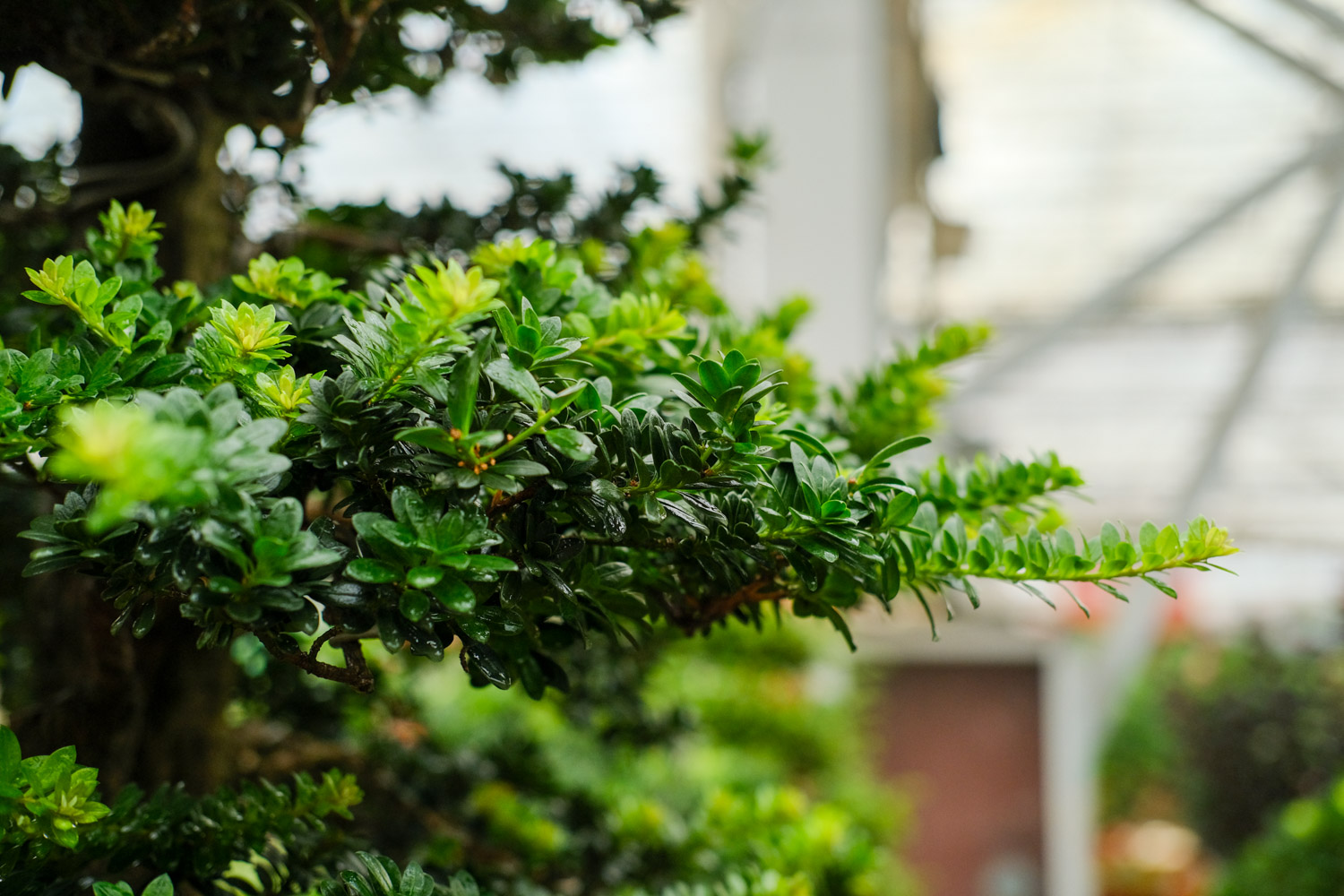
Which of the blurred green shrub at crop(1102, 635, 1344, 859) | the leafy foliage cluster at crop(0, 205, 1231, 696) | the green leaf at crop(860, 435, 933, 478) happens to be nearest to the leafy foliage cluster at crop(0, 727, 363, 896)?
the leafy foliage cluster at crop(0, 205, 1231, 696)

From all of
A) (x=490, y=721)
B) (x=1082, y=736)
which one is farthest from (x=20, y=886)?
(x=1082, y=736)

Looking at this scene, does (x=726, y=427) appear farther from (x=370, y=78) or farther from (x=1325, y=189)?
(x=1325, y=189)

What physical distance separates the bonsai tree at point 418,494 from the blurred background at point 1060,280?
1368 mm

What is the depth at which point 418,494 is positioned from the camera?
1.48 feet

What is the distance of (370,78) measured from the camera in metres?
0.80

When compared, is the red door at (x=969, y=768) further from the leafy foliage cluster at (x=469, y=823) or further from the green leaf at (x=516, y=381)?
the green leaf at (x=516, y=381)

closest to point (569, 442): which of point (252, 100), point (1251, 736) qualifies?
point (252, 100)

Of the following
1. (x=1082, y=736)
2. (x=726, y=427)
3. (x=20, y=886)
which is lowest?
(x=20, y=886)

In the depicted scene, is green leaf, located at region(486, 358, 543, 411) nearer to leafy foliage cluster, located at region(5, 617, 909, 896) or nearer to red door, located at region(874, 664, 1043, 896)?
leafy foliage cluster, located at region(5, 617, 909, 896)

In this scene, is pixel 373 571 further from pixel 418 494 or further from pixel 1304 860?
pixel 1304 860

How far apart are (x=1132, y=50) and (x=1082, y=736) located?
10.2 ft

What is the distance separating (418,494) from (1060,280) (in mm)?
5564

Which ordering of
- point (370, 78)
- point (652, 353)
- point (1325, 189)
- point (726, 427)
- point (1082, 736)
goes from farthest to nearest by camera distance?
point (1082, 736) → point (1325, 189) → point (370, 78) → point (652, 353) → point (726, 427)

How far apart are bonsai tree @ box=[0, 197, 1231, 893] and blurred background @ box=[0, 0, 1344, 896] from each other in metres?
1.37
